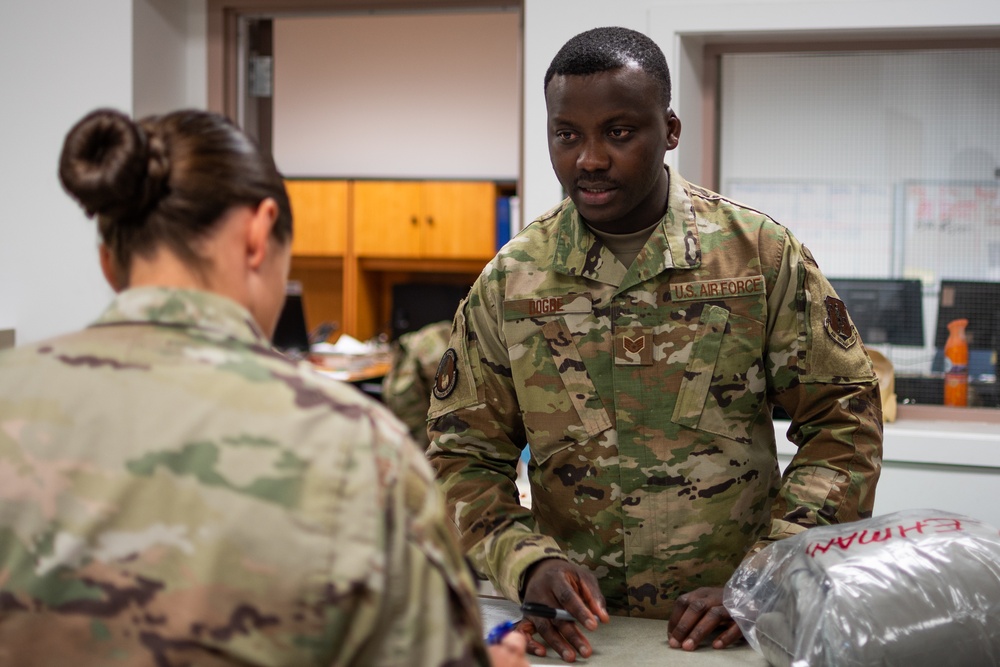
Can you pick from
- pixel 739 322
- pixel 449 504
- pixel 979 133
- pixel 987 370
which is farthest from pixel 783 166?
pixel 449 504

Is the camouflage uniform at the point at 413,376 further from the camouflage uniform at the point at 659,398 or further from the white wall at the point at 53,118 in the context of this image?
the camouflage uniform at the point at 659,398

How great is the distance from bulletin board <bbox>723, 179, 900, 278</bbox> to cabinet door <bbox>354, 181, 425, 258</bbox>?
145 inches

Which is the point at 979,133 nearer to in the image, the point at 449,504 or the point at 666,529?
the point at 666,529

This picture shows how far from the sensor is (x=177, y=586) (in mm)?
721

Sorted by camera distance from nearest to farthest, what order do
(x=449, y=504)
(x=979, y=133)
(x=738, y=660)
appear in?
(x=738, y=660)
(x=449, y=504)
(x=979, y=133)

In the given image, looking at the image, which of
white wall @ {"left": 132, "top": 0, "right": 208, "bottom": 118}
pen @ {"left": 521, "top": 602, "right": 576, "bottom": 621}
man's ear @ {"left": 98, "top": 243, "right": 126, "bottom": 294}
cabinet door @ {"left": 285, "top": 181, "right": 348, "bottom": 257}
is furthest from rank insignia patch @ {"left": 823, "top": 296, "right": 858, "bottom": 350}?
cabinet door @ {"left": 285, "top": 181, "right": 348, "bottom": 257}

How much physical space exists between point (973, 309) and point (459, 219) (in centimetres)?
392

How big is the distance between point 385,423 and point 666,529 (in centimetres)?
89

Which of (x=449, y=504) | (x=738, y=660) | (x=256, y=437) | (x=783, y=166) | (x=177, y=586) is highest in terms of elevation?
(x=783, y=166)

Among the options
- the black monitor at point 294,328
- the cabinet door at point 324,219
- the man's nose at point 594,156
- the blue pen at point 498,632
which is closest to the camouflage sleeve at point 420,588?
the blue pen at point 498,632

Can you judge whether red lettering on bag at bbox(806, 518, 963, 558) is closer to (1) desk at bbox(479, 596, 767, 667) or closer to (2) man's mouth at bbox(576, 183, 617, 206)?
(1) desk at bbox(479, 596, 767, 667)

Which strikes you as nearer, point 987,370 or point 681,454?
point 681,454

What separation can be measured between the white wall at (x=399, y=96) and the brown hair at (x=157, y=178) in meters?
5.72

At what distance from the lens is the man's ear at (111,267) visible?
837 mm
